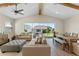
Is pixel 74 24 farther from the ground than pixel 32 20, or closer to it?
closer to it

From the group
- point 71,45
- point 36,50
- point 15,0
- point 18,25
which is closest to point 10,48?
point 36,50

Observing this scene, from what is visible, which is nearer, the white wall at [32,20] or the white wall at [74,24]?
the white wall at [74,24]

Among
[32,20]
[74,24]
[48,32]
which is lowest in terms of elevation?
[48,32]

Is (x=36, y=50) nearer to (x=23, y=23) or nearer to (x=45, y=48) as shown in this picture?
(x=45, y=48)

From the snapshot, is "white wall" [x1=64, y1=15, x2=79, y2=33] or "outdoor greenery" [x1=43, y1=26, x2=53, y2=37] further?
"outdoor greenery" [x1=43, y1=26, x2=53, y2=37]

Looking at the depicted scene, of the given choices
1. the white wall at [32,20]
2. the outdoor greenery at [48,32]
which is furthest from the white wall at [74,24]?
the outdoor greenery at [48,32]

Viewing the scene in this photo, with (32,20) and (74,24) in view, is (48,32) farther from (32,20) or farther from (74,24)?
(74,24)

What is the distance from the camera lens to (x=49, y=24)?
15.1 metres

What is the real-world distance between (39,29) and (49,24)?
1285 mm

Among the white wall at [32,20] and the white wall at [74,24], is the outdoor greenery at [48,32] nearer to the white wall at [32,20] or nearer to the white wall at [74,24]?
the white wall at [32,20]

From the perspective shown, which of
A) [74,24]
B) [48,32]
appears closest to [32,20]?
[48,32]

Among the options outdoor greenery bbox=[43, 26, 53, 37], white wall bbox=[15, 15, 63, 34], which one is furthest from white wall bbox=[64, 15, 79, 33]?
outdoor greenery bbox=[43, 26, 53, 37]

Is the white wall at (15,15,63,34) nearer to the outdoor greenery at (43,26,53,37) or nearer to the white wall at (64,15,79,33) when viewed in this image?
the outdoor greenery at (43,26,53,37)

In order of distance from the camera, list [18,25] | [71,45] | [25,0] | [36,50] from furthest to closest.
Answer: [18,25]
[71,45]
[36,50]
[25,0]
